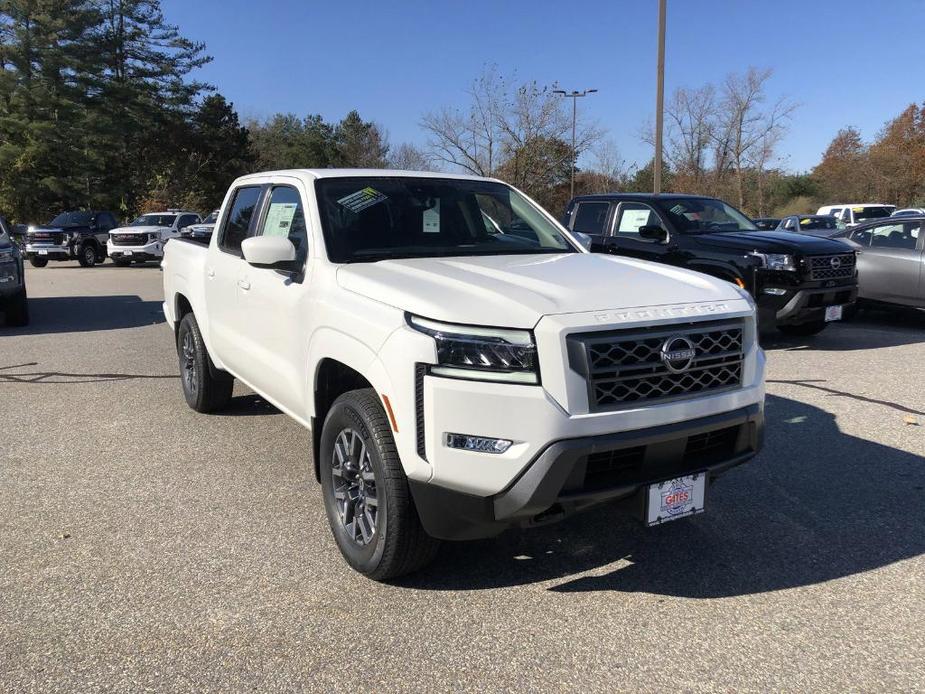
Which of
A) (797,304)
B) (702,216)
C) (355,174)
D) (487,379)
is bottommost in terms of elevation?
(797,304)

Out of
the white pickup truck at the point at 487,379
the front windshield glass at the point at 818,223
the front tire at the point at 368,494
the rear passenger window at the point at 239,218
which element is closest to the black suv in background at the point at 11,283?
the rear passenger window at the point at 239,218

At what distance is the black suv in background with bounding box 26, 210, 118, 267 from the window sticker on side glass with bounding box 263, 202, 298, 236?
21494 mm

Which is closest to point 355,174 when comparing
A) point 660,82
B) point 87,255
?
point 660,82

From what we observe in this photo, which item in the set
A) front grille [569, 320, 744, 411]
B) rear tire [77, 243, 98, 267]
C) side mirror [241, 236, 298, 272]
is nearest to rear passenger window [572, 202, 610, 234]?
side mirror [241, 236, 298, 272]

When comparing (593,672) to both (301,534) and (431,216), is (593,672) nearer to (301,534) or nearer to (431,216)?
(301,534)

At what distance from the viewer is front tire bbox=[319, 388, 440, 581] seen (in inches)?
125

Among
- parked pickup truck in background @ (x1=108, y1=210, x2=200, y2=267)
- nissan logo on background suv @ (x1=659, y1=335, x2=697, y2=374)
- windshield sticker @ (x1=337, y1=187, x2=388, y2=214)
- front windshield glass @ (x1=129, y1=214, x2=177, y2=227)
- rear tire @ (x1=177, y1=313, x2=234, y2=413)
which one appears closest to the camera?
nissan logo on background suv @ (x1=659, y1=335, x2=697, y2=374)

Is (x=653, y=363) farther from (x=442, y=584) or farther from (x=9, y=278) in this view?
(x=9, y=278)

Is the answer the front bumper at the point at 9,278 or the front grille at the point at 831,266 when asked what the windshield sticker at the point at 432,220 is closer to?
the front grille at the point at 831,266

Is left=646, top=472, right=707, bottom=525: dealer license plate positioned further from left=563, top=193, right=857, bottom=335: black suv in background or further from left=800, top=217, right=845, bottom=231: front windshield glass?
left=800, top=217, right=845, bottom=231: front windshield glass

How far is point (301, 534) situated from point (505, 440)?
1589mm

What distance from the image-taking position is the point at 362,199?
4.37 m

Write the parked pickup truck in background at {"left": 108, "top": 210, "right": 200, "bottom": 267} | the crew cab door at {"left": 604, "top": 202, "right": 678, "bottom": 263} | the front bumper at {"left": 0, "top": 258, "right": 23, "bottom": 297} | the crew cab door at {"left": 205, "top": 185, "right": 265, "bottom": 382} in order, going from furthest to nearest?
1. the parked pickup truck in background at {"left": 108, "top": 210, "right": 200, "bottom": 267}
2. the front bumper at {"left": 0, "top": 258, "right": 23, "bottom": 297}
3. the crew cab door at {"left": 604, "top": 202, "right": 678, "bottom": 263}
4. the crew cab door at {"left": 205, "top": 185, "right": 265, "bottom": 382}

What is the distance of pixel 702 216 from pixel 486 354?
25.1 ft
